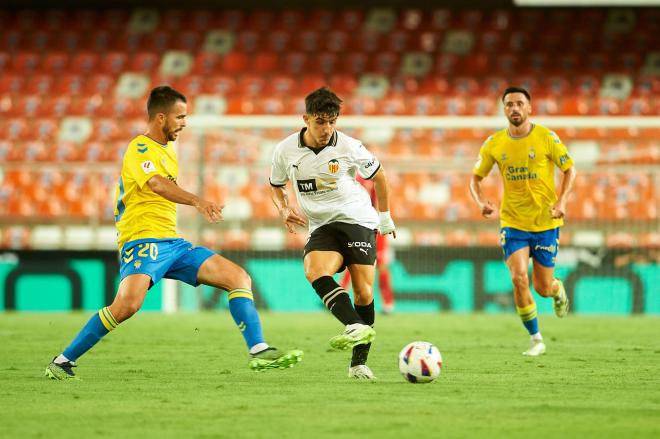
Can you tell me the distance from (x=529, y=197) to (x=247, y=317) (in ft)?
10.9

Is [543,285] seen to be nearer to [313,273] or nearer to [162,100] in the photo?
[313,273]

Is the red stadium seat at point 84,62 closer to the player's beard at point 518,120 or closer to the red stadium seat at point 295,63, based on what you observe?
the red stadium seat at point 295,63

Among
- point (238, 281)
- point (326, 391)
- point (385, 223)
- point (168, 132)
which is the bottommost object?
point (326, 391)

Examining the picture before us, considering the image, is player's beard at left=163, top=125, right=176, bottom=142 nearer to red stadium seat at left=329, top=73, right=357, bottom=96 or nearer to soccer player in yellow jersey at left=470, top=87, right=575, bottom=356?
soccer player in yellow jersey at left=470, top=87, right=575, bottom=356

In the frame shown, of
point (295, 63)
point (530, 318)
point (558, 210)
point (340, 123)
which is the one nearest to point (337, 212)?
point (558, 210)

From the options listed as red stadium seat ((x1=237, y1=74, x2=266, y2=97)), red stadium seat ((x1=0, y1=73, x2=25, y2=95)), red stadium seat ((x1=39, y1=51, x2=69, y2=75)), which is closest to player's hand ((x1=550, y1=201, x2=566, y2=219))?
red stadium seat ((x1=237, y1=74, x2=266, y2=97))

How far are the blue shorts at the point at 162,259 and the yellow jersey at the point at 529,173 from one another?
323 centimetres

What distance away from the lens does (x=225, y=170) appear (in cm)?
1577

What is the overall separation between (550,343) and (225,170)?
6926 mm

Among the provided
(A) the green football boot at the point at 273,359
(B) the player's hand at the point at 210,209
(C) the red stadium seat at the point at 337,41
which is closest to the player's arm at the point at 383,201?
(A) the green football boot at the point at 273,359

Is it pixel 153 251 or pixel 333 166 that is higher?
pixel 333 166

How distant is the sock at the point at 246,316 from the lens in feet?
22.3

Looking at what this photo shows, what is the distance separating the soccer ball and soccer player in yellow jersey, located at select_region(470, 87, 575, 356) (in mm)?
2531

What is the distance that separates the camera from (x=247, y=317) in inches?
271
